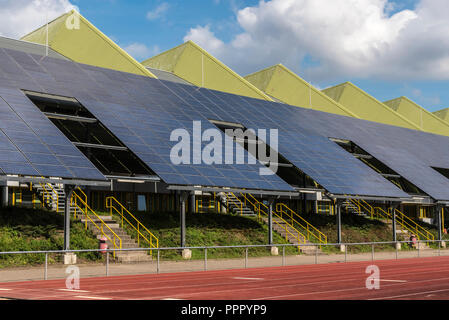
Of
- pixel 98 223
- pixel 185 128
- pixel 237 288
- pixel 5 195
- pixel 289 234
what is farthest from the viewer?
pixel 289 234

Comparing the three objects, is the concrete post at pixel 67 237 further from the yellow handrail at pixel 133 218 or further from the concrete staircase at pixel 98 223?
the yellow handrail at pixel 133 218

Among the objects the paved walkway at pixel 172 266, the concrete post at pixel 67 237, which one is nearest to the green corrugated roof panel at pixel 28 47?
the concrete post at pixel 67 237

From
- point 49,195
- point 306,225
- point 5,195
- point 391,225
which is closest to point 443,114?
point 391,225

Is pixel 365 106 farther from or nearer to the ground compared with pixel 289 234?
farther from the ground

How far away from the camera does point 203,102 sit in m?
44.8

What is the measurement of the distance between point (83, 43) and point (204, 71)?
13.3 meters

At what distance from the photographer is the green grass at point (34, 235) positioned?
1015 inches

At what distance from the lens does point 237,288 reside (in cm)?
1808

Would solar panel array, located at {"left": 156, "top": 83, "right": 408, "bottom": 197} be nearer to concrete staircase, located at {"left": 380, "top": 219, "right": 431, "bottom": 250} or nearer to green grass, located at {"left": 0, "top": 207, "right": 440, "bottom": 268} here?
green grass, located at {"left": 0, "top": 207, "right": 440, "bottom": 268}

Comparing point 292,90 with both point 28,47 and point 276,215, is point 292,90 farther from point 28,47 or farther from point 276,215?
point 28,47

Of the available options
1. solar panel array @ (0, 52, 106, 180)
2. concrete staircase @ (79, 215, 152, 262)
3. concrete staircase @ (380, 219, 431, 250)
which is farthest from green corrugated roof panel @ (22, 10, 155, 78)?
concrete staircase @ (380, 219, 431, 250)

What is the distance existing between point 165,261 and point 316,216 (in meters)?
17.9
